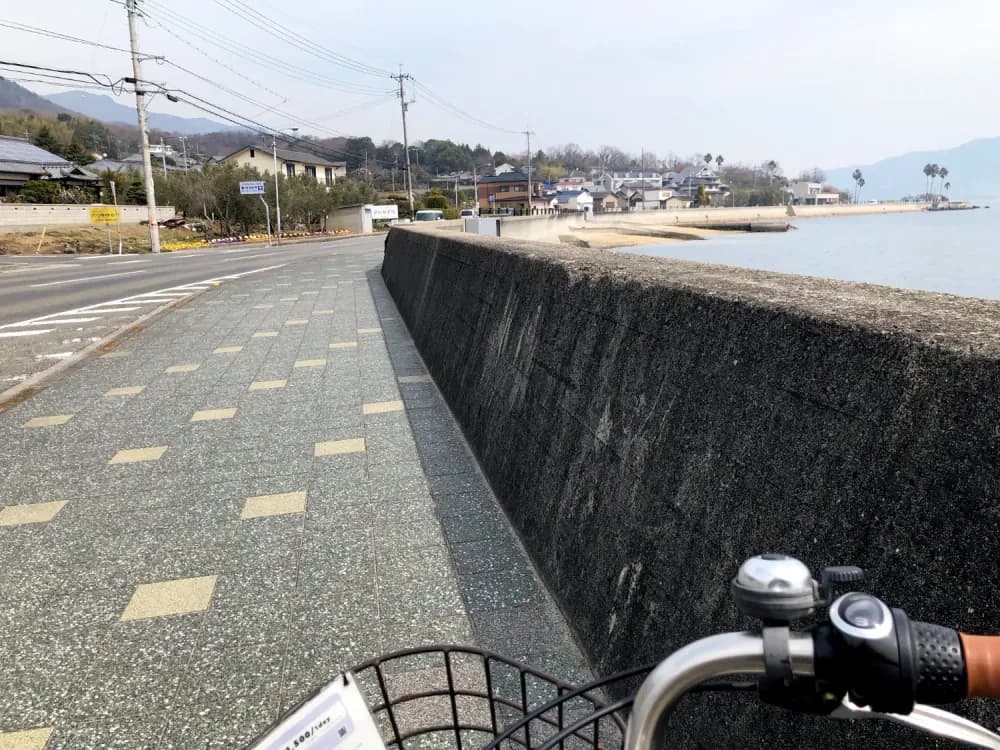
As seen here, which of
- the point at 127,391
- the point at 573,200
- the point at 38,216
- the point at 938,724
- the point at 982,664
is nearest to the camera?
the point at 982,664

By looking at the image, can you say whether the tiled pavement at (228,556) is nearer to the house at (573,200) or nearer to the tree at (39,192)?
the tree at (39,192)

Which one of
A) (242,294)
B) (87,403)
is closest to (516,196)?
(242,294)

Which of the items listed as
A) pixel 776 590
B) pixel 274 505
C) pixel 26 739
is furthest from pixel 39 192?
pixel 776 590

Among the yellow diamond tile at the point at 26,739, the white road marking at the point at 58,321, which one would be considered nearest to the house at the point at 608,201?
the white road marking at the point at 58,321

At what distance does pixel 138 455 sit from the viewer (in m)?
Result: 5.47

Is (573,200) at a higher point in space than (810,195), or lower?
lower

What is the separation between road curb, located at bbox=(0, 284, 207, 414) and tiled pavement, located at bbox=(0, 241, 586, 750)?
1.04 feet

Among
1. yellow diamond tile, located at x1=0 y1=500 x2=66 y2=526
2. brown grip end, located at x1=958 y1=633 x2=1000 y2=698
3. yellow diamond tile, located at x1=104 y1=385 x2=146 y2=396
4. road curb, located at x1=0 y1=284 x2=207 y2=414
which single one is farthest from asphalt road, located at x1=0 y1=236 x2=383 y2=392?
brown grip end, located at x1=958 y1=633 x2=1000 y2=698

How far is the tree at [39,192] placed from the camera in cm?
4938

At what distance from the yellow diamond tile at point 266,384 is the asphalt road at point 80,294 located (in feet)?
9.35

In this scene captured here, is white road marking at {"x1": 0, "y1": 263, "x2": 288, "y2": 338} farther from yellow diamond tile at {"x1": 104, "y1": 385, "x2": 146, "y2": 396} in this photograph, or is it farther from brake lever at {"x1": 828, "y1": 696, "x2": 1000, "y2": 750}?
brake lever at {"x1": 828, "y1": 696, "x2": 1000, "y2": 750}

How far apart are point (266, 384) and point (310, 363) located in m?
1.06

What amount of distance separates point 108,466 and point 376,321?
6.92 meters

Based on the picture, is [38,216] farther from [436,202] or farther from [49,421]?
[49,421]
